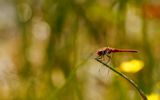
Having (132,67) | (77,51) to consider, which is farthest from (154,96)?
(77,51)

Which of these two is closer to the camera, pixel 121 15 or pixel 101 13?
pixel 121 15

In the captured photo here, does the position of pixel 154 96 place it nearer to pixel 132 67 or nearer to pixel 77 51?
pixel 132 67

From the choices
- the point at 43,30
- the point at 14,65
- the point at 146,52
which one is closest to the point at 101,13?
the point at 43,30

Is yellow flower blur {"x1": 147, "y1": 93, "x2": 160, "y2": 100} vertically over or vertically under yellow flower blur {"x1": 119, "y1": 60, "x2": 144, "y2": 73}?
under

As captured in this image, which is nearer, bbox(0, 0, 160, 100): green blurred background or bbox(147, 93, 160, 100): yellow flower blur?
bbox(147, 93, 160, 100): yellow flower blur

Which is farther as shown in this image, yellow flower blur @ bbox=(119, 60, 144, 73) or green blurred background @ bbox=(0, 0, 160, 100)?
green blurred background @ bbox=(0, 0, 160, 100)

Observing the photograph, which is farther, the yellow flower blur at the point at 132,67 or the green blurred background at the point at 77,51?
the green blurred background at the point at 77,51

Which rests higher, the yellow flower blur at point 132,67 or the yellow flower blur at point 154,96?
the yellow flower blur at point 132,67

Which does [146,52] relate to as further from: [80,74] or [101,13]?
[101,13]
